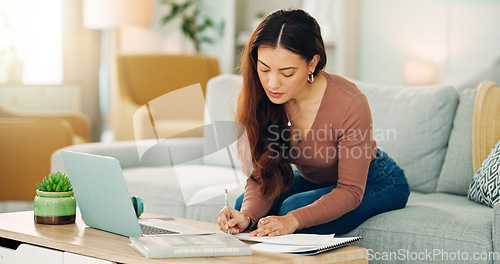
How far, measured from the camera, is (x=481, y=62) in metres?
3.78

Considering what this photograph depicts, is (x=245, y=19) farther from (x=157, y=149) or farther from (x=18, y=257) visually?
(x=18, y=257)

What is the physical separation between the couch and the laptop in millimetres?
562

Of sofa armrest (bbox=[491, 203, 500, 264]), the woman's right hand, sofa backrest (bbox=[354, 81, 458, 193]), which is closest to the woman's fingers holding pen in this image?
the woman's right hand

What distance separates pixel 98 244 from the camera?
136 centimetres

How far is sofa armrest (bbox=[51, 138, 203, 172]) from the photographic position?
2.64 meters

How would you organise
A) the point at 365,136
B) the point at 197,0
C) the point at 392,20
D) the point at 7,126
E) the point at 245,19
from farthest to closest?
1. the point at 197,0
2. the point at 245,19
3. the point at 392,20
4. the point at 7,126
5. the point at 365,136

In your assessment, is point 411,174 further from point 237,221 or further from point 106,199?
point 106,199

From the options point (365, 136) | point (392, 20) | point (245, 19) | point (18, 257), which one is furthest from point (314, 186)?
point (245, 19)

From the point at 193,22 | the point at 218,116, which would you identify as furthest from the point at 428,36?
the point at 193,22

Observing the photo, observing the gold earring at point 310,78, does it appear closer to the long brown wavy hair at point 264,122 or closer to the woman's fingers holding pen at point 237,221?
the long brown wavy hair at point 264,122

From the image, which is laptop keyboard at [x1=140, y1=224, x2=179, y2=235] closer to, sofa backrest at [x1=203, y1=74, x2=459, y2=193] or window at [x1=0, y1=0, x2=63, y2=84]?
sofa backrest at [x1=203, y1=74, x2=459, y2=193]

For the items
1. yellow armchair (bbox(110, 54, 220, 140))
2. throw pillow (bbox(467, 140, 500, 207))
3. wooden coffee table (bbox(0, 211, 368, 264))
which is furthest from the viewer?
yellow armchair (bbox(110, 54, 220, 140))

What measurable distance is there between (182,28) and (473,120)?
328cm

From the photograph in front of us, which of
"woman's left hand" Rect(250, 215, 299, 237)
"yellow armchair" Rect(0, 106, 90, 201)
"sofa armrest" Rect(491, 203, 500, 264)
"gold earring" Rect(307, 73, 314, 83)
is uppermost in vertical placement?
"gold earring" Rect(307, 73, 314, 83)
